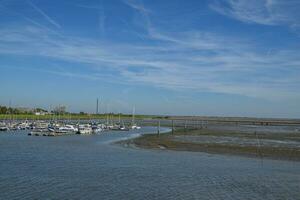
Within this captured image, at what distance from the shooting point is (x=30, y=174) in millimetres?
36000

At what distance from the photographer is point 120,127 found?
132m

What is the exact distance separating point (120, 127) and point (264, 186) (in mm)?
100647

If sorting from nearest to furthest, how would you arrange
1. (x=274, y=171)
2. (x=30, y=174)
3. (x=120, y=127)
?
(x=30, y=174)
(x=274, y=171)
(x=120, y=127)

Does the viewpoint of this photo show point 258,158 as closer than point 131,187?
No

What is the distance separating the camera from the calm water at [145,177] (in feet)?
96.1

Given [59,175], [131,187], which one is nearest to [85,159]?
[59,175]

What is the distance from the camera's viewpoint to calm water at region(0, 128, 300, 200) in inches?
1153

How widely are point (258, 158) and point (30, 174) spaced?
26223mm

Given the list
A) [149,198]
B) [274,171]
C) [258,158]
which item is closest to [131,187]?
[149,198]

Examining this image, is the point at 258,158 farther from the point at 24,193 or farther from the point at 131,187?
the point at 24,193

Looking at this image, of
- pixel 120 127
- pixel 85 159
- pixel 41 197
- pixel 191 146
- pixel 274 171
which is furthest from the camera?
pixel 120 127

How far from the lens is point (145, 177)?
35938mm

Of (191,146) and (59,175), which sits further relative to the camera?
(191,146)

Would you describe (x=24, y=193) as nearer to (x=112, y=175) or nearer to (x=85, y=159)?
(x=112, y=175)
